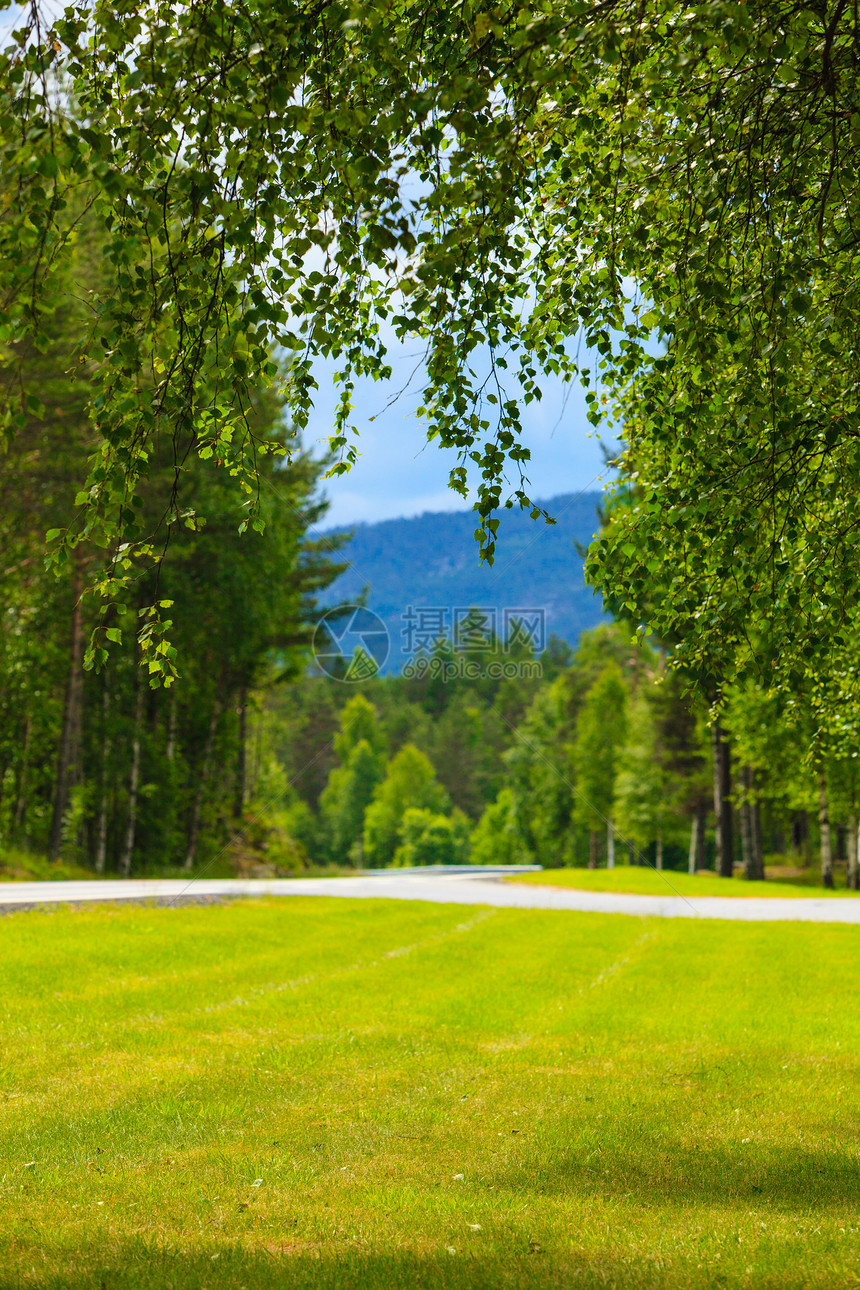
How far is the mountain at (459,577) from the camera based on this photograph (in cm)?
2778

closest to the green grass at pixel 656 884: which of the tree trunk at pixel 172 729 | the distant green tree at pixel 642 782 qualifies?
the tree trunk at pixel 172 729

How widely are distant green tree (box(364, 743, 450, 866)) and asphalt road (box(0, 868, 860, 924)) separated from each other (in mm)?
16518

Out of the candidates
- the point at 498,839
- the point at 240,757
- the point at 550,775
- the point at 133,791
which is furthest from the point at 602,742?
the point at 133,791

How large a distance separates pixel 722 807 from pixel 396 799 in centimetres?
1685

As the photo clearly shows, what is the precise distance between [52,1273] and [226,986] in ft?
23.1

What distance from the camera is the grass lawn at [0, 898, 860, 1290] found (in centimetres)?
440

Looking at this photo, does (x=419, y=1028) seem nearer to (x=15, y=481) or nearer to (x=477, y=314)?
(x=477, y=314)

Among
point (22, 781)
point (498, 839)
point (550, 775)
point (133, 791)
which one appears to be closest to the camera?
point (133, 791)

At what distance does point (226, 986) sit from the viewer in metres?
11.0

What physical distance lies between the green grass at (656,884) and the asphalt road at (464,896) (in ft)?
3.22

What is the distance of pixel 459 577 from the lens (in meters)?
50.0

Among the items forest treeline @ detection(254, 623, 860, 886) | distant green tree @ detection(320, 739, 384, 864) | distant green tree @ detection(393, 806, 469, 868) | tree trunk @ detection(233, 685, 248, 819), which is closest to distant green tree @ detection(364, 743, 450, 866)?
forest treeline @ detection(254, 623, 860, 886)

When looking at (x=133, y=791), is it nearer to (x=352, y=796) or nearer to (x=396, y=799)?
(x=396, y=799)

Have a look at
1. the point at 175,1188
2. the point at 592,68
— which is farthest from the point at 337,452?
the point at 175,1188
